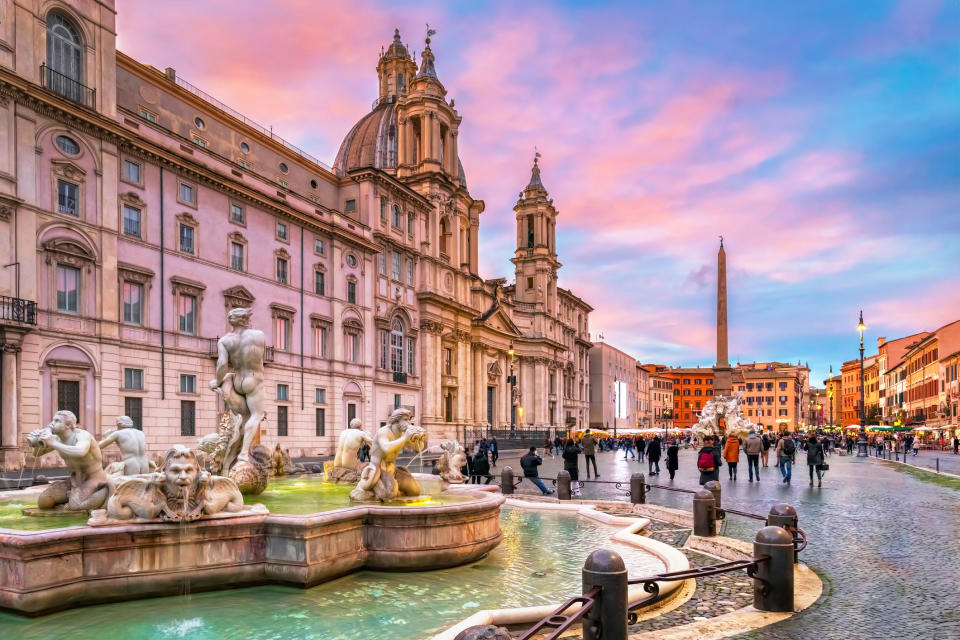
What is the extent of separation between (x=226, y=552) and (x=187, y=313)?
25.7 metres

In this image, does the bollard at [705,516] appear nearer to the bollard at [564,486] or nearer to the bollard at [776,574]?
the bollard at [776,574]

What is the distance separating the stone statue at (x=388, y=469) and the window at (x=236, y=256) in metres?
26.5

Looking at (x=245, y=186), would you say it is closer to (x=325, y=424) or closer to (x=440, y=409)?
(x=325, y=424)

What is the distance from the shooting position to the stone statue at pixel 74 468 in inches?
295

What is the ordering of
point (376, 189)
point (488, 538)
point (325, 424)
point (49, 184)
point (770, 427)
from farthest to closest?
point (770, 427), point (376, 189), point (325, 424), point (49, 184), point (488, 538)

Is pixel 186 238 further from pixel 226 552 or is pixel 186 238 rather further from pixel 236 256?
pixel 226 552

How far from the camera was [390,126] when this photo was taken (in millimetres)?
62906

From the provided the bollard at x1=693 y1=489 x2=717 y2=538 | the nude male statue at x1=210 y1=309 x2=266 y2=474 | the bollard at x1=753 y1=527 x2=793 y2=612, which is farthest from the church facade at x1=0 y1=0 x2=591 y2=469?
the bollard at x1=753 y1=527 x2=793 y2=612

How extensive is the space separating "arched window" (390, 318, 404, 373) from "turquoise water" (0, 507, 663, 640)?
125ft

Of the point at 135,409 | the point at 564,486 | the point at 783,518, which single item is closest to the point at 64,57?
the point at 135,409

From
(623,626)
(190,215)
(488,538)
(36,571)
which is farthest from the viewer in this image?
(190,215)

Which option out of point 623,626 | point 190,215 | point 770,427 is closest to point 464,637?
point 623,626

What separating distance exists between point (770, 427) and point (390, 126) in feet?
349

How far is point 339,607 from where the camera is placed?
657 centimetres
